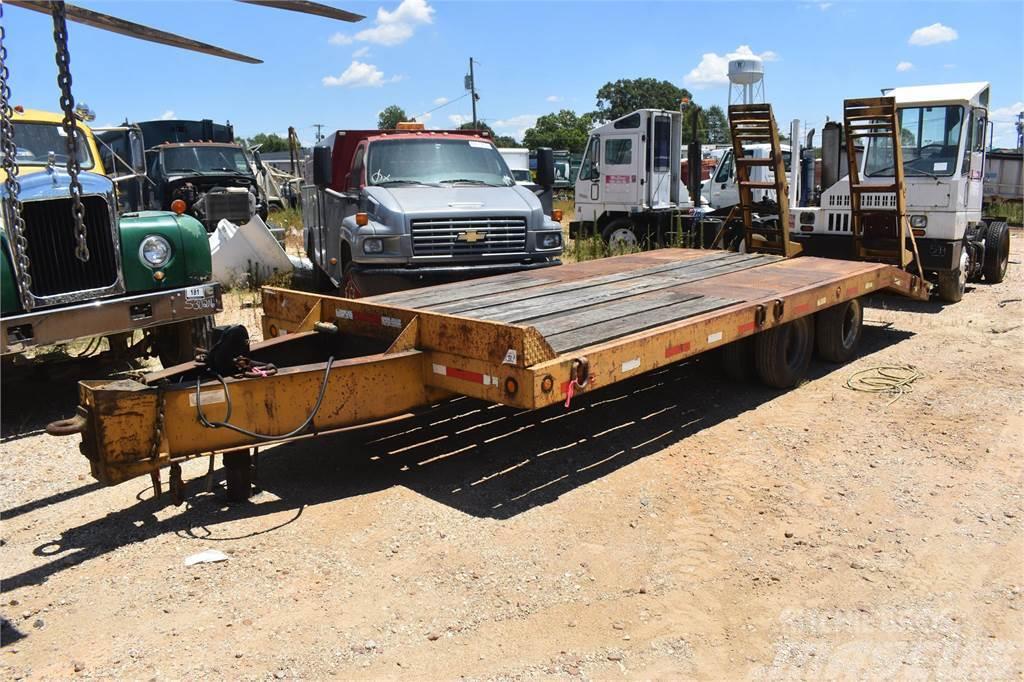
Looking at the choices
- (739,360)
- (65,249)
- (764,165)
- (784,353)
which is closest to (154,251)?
(65,249)

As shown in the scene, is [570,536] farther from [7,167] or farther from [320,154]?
[320,154]

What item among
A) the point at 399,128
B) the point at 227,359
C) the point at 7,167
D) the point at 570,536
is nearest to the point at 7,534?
the point at 227,359

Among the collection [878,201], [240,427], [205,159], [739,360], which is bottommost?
[739,360]

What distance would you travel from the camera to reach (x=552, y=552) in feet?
13.8

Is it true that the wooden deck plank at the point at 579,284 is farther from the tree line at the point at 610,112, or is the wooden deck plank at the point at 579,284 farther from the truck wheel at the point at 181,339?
the tree line at the point at 610,112

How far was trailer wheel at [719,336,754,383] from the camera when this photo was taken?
7.08 metres

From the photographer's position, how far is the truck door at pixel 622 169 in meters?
15.6

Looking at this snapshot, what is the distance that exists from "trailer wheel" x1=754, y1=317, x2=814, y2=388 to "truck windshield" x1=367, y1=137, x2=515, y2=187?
3.56 meters

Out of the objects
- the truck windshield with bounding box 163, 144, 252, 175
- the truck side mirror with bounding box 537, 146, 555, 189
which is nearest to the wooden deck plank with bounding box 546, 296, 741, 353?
the truck side mirror with bounding box 537, 146, 555, 189

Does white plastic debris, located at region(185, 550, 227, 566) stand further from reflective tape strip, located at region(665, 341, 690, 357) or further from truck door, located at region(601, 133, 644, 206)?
truck door, located at region(601, 133, 644, 206)

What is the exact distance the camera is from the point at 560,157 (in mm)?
40188

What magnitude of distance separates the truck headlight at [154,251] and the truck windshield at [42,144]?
55.6 inches

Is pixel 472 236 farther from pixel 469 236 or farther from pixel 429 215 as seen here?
pixel 429 215

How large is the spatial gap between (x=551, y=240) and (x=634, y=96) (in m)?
81.8
